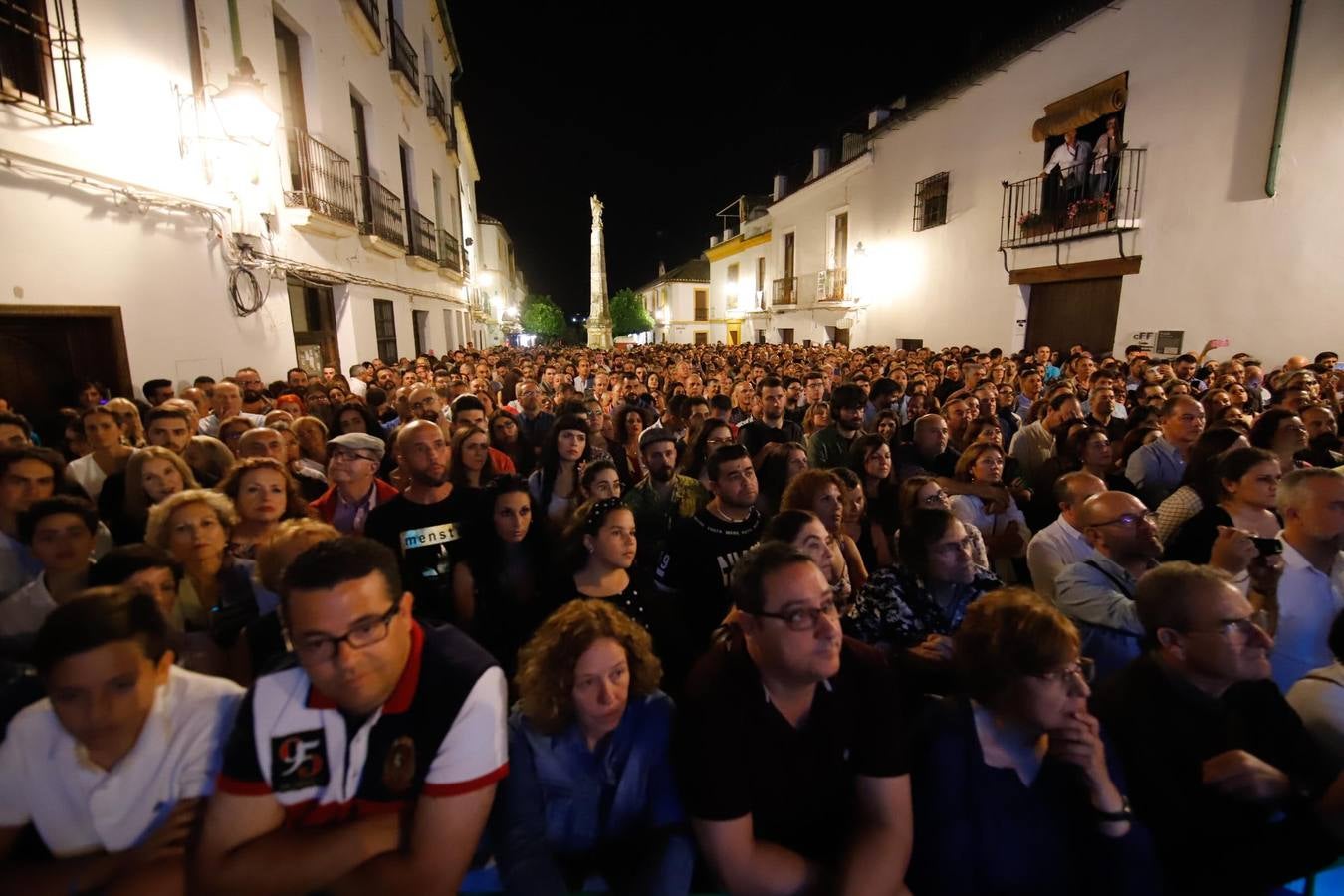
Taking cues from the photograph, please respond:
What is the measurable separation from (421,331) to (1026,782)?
63.2ft

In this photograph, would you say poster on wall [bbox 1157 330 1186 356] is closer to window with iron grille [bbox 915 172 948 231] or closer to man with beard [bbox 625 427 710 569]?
window with iron grille [bbox 915 172 948 231]

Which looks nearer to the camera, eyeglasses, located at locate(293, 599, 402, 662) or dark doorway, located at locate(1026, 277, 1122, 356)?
eyeglasses, located at locate(293, 599, 402, 662)

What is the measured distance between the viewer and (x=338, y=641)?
1.61 meters

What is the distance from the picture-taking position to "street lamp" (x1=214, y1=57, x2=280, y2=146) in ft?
22.7

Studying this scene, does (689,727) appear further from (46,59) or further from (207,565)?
(46,59)

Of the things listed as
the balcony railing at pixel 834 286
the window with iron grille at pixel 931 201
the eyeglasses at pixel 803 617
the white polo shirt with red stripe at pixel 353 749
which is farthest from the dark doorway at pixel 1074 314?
the white polo shirt with red stripe at pixel 353 749

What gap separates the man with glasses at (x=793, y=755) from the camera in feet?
5.84

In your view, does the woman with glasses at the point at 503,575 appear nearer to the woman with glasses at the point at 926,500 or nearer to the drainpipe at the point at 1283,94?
the woman with glasses at the point at 926,500

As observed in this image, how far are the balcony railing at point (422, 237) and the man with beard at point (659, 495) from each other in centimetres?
1376

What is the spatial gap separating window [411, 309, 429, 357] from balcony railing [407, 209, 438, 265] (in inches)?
63.2

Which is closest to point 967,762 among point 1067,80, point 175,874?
point 175,874

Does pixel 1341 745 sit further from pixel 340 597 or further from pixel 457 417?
pixel 457 417

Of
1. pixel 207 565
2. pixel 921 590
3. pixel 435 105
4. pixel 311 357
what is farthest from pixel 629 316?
pixel 921 590

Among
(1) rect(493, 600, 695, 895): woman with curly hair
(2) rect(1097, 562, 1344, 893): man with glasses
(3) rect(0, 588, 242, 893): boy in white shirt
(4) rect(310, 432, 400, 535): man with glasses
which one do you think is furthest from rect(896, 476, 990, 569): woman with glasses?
(3) rect(0, 588, 242, 893): boy in white shirt
